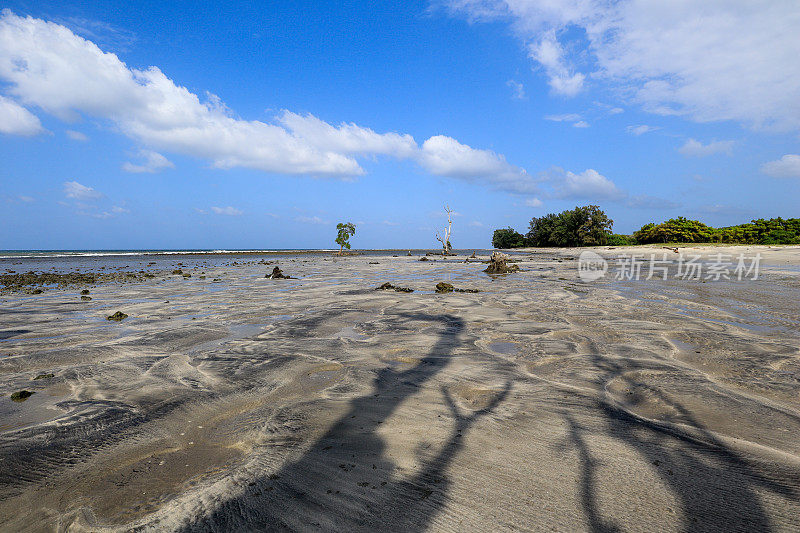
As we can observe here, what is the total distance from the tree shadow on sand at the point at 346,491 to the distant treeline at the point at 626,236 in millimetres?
A: 63618

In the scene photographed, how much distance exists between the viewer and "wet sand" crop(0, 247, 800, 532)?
2.18m

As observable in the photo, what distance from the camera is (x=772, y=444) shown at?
2781mm

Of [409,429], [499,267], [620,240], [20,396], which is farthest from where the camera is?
[620,240]

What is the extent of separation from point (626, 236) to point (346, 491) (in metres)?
86.8

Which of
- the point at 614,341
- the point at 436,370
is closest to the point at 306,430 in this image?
the point at 436,370

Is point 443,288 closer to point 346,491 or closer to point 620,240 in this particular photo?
point 346,491

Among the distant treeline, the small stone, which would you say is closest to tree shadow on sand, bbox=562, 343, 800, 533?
the small stone

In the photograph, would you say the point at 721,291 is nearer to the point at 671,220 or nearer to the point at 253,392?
the point at 253,392

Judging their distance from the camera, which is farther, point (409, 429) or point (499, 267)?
point (499, 267)

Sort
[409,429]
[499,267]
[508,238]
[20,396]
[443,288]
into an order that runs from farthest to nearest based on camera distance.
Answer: [508,238]
[499,267]
[443,288]
[20,396]
[409,429]

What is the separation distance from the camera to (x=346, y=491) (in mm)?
2371

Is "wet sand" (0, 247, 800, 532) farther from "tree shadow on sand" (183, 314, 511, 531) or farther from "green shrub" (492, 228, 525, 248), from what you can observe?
"green shrub" (492, 228, 525, 248)

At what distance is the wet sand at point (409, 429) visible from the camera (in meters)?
2.18

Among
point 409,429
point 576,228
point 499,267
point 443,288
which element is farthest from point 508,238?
point 409,429
